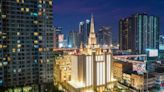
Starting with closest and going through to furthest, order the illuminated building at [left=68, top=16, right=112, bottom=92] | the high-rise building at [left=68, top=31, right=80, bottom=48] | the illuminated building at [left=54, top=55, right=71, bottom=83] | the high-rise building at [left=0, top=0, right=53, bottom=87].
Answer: the high-rise building at [left=0, top=0, right=53, bottom=87]
the illuminated building at [left=68, top=16, right=112, bottom=92]
the illuminated building at [left=54, top=55, right=71, bottom=83]
the high-rise building at [left=68, top=31, right=80, bottom=48]

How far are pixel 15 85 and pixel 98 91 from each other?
9764 mm

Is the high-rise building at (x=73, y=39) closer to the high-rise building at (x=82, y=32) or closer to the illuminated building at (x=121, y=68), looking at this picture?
the high-rise building at (x=82, y=32)

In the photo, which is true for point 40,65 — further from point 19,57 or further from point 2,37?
point 2,37

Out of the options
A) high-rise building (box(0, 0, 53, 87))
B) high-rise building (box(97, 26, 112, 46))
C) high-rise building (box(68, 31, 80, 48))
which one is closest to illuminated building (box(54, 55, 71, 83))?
high-rise building (box(0, 0, 53, 87))

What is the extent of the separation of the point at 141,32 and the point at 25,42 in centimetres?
4433

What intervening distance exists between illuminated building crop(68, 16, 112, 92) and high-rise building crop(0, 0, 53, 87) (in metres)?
3.20

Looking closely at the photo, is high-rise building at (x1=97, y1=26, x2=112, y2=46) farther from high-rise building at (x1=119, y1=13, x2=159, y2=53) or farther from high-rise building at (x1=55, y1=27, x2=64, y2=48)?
high-rise building at (x1=55, y1=27, x2=64, y2=48)

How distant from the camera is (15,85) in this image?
20.2 metres

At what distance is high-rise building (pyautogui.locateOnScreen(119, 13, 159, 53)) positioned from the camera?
57.4m

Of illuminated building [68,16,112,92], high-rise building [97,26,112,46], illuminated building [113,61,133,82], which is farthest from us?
high-rise building [97,26,112,46]

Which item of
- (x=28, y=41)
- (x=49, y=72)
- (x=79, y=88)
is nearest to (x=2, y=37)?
(x=28, y=41)

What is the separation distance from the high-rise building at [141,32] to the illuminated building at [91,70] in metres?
36.0

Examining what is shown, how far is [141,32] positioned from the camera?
189 ft

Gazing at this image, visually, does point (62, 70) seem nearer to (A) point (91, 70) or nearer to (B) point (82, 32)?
(A) point (91, 70)
